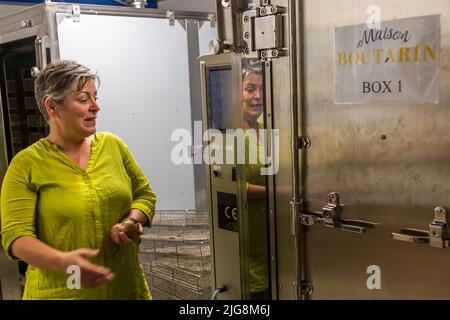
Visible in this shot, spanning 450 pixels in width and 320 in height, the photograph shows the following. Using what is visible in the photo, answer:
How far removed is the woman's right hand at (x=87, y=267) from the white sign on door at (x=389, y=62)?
3.17ft

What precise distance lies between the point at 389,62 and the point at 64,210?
1.13m

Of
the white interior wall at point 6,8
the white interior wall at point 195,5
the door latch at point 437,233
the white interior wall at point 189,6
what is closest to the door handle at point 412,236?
the door latch at point 437,233

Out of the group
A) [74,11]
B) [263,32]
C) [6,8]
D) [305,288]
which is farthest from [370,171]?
[6,8]

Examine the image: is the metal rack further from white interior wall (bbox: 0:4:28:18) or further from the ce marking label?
white interior wall (bbox: 0:4:28:18)

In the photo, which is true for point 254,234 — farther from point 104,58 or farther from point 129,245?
point 104,58

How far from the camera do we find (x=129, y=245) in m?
1.78

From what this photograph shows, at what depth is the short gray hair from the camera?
1.68m

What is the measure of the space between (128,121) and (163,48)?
1.49 ft

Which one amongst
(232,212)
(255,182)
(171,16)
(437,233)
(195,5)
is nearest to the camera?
(437,233)

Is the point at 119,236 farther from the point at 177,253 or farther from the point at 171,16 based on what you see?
the point at 171,16

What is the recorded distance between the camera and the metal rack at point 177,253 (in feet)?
9.33

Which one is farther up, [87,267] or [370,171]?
[370,171]

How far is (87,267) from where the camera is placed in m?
1.53

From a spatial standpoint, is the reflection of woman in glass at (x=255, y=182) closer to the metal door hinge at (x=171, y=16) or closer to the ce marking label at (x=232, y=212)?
the ce marking label at (x=232, y=212)
